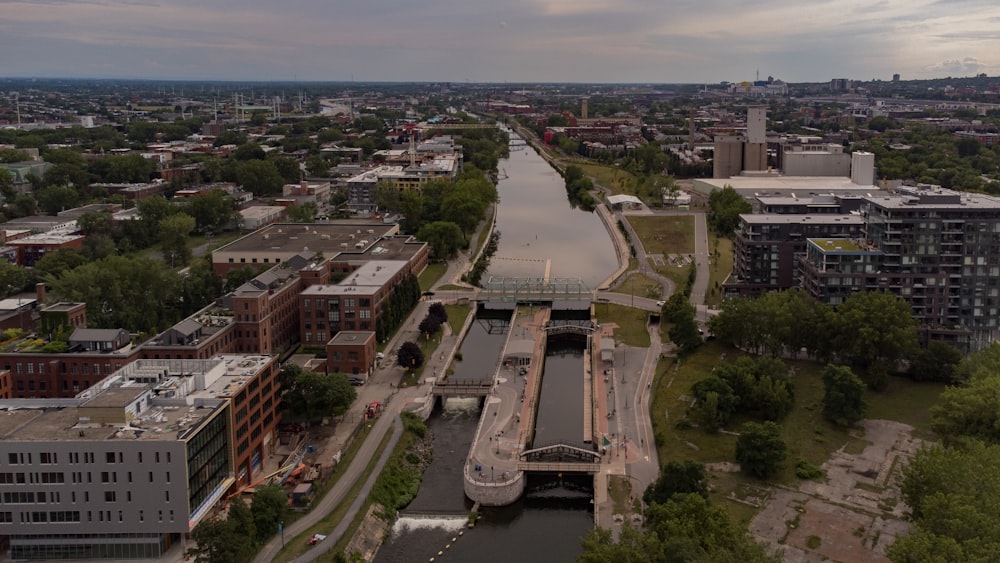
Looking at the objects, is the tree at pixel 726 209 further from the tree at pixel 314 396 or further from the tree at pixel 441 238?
the tree at pixel 314 396

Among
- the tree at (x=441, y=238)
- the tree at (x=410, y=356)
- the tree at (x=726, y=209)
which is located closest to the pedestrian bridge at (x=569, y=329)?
the tree at (x=410, y=356)

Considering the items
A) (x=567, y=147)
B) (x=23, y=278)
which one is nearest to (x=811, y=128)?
(x=567, y=147)

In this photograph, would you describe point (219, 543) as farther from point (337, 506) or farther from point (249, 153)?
point (249, 153)

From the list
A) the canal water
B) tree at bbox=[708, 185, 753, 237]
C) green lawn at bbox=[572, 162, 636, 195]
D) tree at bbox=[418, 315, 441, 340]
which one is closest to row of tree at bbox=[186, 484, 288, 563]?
the canal water

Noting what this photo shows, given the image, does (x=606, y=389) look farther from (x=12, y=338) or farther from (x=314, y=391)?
(x=12, y=338)

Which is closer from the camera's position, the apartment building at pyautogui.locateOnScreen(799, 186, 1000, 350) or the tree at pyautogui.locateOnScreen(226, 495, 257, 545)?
the tree at pyautogui.locateOnScreen(226, 495, 257, 545)

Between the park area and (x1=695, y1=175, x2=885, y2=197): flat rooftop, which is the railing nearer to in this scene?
the park area
